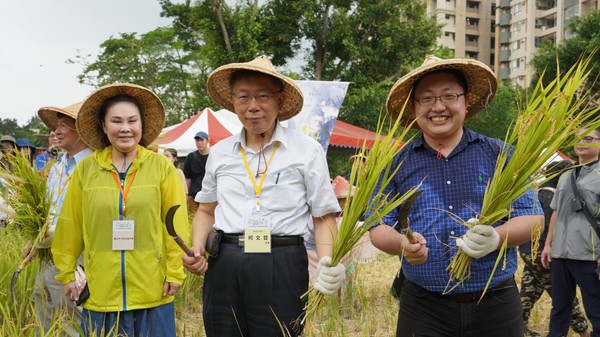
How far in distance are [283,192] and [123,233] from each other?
781 millimetres

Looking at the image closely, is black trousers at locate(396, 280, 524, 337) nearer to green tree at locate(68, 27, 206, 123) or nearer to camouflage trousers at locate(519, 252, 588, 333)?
camouflage trousers at locate(519, 252, 588, 333)

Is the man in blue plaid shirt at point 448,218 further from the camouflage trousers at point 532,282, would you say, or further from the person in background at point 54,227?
the camouflage trousers at point 532,282

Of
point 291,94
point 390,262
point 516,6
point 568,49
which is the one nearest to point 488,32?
point 516,6

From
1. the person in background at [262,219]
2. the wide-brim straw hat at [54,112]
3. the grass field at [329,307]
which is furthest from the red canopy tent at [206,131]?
the person in background at [262,219]

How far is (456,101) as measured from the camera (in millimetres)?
2176

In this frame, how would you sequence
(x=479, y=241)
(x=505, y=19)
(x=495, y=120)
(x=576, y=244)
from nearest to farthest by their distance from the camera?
1. (x=479, y=241)
2. (x=576, y=244)
3. (x=495, y=120)
4. (x=505, y=19)

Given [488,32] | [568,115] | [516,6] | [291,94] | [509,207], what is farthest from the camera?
[488,32]

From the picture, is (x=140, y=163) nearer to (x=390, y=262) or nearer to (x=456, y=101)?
(x=456, y=101)

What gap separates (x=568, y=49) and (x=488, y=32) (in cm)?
4654

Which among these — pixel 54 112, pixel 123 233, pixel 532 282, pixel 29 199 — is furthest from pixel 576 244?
pixel 54 112

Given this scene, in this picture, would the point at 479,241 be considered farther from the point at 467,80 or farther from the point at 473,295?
the point at 467,80

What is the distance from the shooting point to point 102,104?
2.90m

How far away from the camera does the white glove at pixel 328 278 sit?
6.50 ft

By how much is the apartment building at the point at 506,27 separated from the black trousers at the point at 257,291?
38662 millimetres
